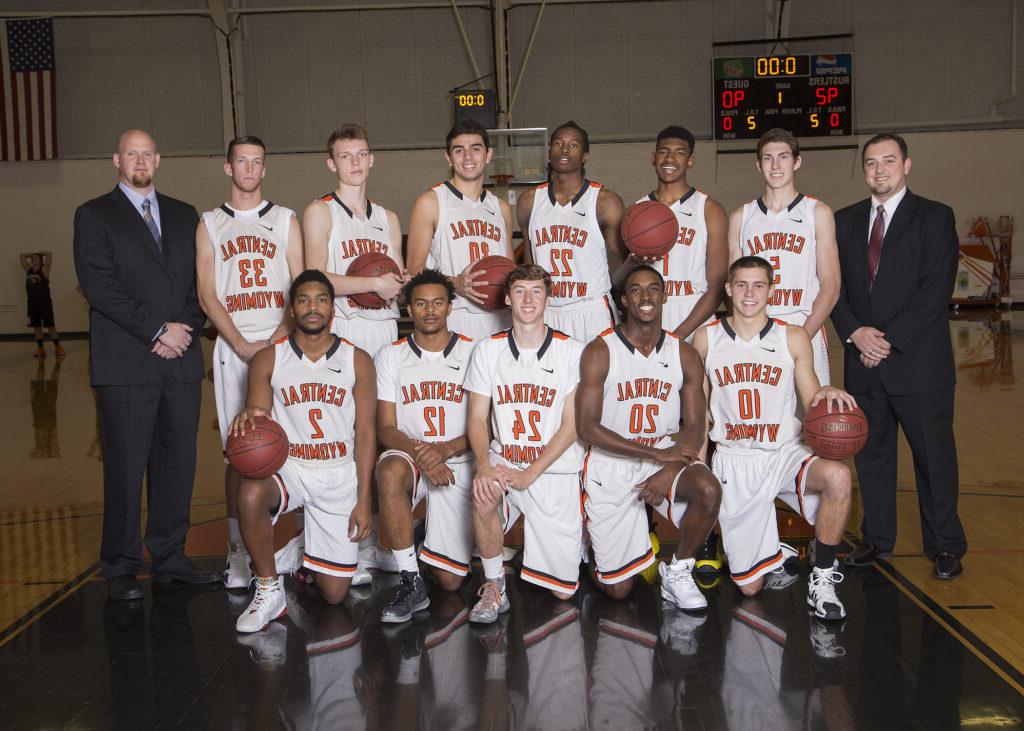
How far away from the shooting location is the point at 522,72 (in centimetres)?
1462

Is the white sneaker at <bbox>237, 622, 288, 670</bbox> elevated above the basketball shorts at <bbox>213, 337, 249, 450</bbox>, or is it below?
below

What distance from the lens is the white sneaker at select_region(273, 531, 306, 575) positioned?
4.18m

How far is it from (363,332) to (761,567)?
2107 millimetres

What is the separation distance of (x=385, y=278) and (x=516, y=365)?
28.8 inches

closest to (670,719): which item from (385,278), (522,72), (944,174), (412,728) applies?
(412,728)

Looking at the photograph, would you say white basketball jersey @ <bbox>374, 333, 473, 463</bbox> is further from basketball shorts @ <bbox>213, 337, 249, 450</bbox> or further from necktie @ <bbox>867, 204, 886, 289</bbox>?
necktie @ <bbox>867, 204, 886, 289</bbox>

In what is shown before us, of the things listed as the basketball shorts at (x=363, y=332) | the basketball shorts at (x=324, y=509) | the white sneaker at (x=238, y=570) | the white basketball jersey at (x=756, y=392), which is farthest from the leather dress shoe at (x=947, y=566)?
the white sneaker at (x=238, y=570)

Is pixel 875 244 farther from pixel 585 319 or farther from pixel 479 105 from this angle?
pixel 479 105

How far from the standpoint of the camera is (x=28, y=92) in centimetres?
1459

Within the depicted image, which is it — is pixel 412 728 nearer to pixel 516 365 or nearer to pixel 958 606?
pixel 516 365

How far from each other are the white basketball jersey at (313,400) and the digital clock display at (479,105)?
10.8 metres

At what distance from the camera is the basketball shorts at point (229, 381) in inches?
168

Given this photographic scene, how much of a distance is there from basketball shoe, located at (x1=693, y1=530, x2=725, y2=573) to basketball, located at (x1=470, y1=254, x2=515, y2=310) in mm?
1383

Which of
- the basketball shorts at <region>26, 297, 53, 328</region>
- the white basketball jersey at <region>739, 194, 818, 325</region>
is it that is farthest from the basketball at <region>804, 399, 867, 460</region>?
the basketball shorts at <region>26, 297, 53, 328</region>
